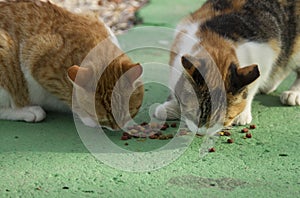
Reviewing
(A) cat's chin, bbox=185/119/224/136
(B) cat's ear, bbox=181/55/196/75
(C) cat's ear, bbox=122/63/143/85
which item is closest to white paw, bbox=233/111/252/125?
(A) cat's chin, bbox=185/119/224/136

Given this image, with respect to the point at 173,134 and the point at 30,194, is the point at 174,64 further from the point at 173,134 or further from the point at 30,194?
the point at 30,194

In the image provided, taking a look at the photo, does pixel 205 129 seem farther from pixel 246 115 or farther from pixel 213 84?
pixel 246 115

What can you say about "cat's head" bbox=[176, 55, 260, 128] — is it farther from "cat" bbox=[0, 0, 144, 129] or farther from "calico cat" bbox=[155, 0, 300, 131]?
"cat" bbox=[0, 0, 144, 129]

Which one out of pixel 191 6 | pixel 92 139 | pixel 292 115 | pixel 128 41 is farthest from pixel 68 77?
pixel 191 6

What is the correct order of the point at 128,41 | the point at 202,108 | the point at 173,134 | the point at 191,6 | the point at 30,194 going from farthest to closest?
1. the point at 191,6
2. the point at 128,41
3. the point at 173,134
4. the point at 202,108
5. the point at 30,194

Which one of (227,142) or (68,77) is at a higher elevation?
(68,77)
